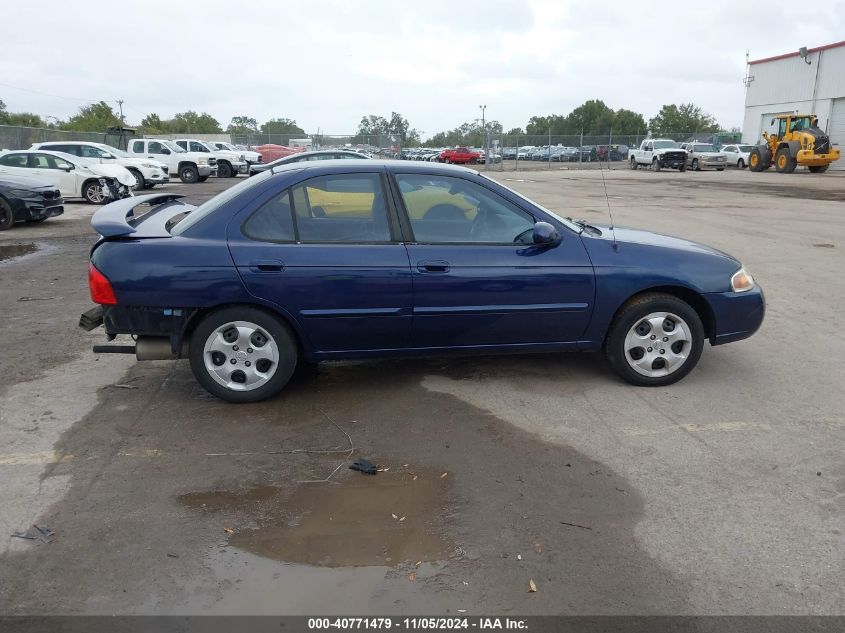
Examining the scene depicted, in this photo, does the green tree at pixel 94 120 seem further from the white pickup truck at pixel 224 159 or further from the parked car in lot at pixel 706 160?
the parked car in lot at pixel 706 160

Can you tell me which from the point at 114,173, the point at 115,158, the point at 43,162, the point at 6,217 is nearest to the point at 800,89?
the point at 115,158

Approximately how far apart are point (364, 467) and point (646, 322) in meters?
2.35

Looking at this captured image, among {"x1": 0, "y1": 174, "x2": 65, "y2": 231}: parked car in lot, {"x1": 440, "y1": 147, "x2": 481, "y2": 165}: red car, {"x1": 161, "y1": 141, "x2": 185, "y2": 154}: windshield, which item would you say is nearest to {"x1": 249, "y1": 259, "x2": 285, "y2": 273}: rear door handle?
{"x1": 0, "y1": 174, "x2": 65, "y2": 231}: parked car in lot

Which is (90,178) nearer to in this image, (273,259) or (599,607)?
(273,259)

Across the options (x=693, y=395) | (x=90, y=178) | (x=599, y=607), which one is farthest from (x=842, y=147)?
(x=599, y=607)

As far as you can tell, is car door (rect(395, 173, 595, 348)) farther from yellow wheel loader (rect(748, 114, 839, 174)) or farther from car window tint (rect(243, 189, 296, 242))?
yellow wheel loader (rect(748, 114, 839, 174))

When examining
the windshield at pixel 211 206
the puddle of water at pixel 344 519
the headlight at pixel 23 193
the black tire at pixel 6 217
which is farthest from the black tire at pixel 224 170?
the puddle of water at pixel 344 519

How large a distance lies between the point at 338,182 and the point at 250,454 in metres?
1.91

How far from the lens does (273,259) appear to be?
14.8 ft

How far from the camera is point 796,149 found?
34438mm

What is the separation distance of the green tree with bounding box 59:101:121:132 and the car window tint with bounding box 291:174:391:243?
58410 millimetres

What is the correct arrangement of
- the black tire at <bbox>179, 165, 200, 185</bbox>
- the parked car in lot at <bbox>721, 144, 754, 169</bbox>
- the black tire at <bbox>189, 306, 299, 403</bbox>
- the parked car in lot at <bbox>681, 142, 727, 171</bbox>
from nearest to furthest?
1. the black tire at <bbox>189, 306, 299, 403</bbox>
2. the black tire at <bbox>179, 165, 200, 185</bbox>
3. the parked car in lot at <bbox>681, 142, 727, 171</bbox>
4. the parked car in lot at <bbox>721, 144, 754, 169</bbox>

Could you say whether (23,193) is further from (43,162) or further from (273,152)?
(273,152)

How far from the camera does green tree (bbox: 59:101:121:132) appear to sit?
61344 millimetres
